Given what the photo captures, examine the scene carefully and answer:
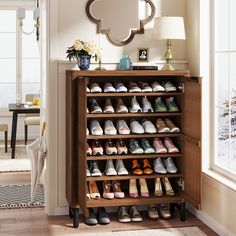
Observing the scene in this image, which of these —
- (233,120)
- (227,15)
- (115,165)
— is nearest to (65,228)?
(115,165)

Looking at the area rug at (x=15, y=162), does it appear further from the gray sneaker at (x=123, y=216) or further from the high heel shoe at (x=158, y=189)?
the high heel shoe at (x=158, y=189)

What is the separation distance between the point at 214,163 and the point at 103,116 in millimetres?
988

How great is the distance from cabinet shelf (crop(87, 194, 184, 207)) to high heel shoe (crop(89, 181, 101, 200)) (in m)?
0.04

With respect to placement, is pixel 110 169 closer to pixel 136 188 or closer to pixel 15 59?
pixel 136 188

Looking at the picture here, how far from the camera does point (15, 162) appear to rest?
24.0 ft

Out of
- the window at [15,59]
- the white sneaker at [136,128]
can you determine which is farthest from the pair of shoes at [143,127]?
the window at [15,59]

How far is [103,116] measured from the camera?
4.34 meters

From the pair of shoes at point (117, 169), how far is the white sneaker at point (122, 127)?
0.27 m

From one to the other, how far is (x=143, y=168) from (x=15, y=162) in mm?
3217

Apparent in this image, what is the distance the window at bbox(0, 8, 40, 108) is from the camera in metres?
9.31

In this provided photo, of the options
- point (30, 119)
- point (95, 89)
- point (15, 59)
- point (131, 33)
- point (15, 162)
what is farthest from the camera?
point (15, 59)

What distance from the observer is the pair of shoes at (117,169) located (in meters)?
4.39

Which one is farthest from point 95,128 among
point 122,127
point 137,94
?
point 137,94

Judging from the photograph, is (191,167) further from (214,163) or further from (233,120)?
(233,120)
